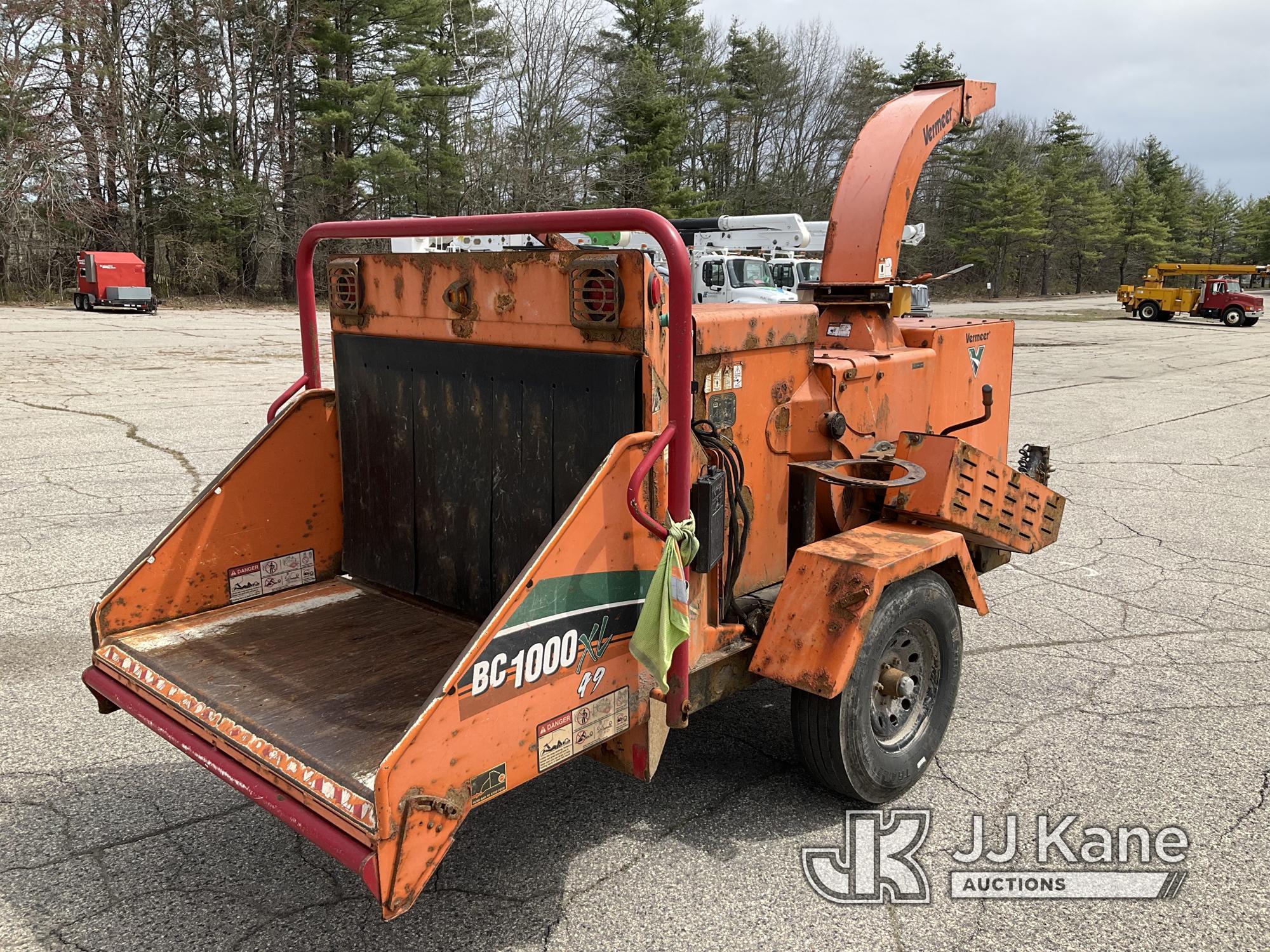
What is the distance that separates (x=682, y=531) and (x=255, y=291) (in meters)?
39.5

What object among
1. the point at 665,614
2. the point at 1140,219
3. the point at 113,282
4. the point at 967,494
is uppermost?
the point at 1140,219

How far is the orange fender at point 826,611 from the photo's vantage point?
3.29 metres

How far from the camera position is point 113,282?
29375 millimetres

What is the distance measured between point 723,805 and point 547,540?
1681 millimetres

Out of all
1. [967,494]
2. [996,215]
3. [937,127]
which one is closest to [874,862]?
[967,494]

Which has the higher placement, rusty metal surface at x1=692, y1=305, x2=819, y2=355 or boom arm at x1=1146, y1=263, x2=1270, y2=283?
boom arm at x1=1146, y1=263, x2=1270, y2=283

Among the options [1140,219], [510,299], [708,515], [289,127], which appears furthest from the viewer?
[1140,219]

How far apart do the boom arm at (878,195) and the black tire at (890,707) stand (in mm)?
1680

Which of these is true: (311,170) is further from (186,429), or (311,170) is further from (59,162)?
(186,429)

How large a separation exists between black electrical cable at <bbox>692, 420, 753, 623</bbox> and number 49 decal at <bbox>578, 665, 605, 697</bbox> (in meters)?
0.77

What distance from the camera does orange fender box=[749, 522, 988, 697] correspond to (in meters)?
3.29

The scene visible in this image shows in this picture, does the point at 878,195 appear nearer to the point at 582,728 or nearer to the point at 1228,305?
the point at 582,728

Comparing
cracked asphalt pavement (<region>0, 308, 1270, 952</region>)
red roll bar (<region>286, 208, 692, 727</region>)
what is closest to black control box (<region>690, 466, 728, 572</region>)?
red roll bar (<region>286, 208, 692, 727</region>)

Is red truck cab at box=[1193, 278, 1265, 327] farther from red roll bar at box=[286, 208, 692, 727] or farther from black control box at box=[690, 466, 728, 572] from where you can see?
red roll bar at box=[286, 208, 692, 727]
